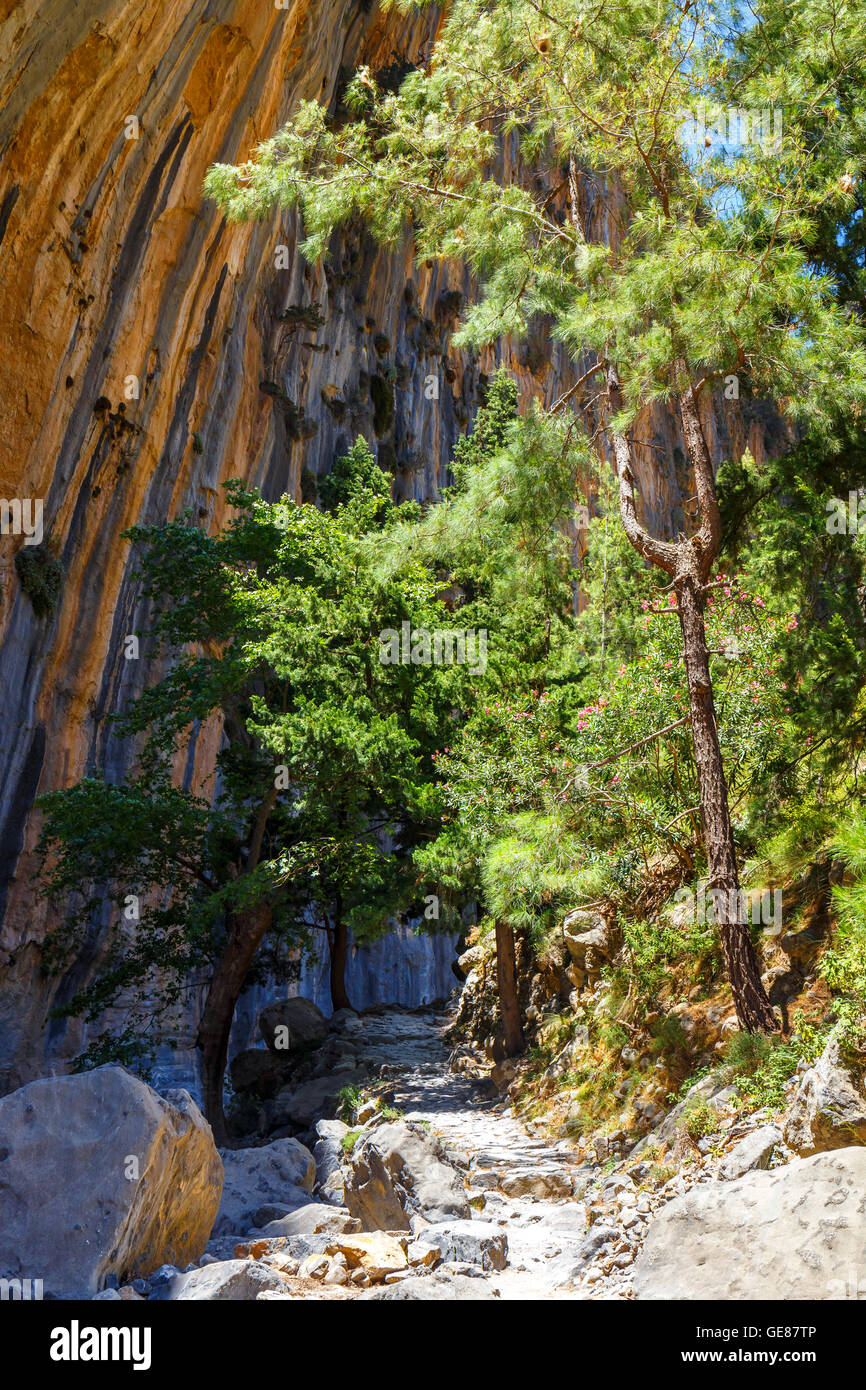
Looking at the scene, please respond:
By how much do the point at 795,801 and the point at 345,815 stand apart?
7.07m

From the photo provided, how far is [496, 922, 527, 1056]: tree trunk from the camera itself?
14.0m

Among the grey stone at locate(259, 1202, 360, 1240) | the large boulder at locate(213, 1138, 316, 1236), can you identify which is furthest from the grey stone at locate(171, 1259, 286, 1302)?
the large boulder at locate(213, 1138, 316, 1236)

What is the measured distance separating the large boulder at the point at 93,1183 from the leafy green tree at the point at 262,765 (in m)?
5.58

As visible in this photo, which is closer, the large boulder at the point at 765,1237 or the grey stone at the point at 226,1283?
the large boulder at the point at 765,1237

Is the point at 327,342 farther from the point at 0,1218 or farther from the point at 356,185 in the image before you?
the point at 0,1218

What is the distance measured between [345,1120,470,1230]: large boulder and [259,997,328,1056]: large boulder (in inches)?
393

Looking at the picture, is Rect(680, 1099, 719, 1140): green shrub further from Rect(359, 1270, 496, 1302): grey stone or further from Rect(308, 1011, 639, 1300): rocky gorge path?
Rect(359, 1270, 496, 1302): grey stone

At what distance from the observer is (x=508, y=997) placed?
46.2 feet

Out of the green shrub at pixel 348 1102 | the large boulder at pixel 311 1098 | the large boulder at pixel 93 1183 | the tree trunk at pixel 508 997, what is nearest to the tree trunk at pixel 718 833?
the large boulder at pixel 93 1183

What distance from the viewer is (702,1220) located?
4.57 meters

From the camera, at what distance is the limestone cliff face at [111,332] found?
1274 cm

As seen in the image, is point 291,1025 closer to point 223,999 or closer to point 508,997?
point 223,999

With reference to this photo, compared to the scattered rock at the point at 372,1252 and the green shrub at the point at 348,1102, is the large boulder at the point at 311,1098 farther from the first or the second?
the scattered rock at the point at 372,1252

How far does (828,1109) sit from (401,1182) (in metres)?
3.41
